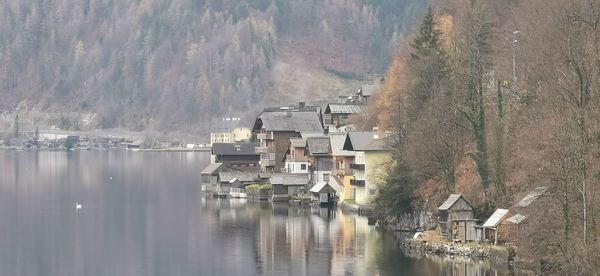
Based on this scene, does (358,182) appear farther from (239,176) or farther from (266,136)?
(266,136)

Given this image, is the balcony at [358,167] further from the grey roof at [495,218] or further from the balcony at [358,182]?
the grey roof at [495,218]

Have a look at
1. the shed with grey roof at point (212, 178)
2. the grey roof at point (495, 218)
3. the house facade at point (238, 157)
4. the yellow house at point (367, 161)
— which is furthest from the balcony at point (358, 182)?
the house facade at point (238, 157)

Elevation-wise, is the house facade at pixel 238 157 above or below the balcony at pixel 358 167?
above

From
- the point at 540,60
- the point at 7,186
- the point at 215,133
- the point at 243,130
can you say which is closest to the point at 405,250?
the point at 540,60

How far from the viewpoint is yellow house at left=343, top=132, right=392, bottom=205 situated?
5609cm

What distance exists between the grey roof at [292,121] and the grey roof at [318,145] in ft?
22.0

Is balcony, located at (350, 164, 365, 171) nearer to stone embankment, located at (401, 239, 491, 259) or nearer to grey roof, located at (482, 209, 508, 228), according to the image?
stone embankment, located at (401, 239, 491, 259)

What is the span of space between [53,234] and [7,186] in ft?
115

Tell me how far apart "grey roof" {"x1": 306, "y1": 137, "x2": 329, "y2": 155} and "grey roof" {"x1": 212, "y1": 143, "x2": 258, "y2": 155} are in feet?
38.4

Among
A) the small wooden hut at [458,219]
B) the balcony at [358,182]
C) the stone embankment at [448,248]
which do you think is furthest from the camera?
the balcony at [358,182]

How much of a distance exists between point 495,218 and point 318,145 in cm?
2642

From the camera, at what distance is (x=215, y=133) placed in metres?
188

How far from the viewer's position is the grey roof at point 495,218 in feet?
131

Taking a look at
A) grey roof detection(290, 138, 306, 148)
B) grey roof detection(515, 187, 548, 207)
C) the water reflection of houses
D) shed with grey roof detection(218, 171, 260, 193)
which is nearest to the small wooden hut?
the water reflection of houses
